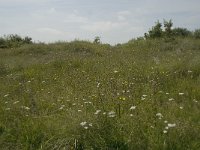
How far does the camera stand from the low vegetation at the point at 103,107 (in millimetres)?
4668

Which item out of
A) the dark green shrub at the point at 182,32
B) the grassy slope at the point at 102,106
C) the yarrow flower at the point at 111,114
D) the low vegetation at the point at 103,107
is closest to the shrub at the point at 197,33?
the dark green shrub at the point at 182,32

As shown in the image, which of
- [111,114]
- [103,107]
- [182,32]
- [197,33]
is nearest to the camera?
[111,114]

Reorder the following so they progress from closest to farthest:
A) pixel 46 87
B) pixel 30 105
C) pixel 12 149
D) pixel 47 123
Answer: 1. pixel 12 149
2. pixel 47 123
3. pixel 30 105
4. pixel 46 87

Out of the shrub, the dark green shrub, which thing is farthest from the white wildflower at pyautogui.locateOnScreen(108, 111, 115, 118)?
the dark green shrub

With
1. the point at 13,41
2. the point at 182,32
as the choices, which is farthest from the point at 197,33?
the point at 13,41

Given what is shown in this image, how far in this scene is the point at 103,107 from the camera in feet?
17.6

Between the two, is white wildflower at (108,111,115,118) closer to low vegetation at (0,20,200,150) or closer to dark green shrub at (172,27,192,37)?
low vegetation at (0,20,200,150)

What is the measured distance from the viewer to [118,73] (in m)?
8.50

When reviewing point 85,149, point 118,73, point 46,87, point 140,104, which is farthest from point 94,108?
point 118,73

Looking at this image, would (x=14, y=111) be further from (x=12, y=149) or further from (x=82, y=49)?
(x=82, y=49)

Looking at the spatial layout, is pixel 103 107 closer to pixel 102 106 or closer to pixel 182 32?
pixel 102 106

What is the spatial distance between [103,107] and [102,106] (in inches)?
10.5

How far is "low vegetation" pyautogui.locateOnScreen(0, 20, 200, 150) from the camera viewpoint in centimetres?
467

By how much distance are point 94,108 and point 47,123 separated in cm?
75
